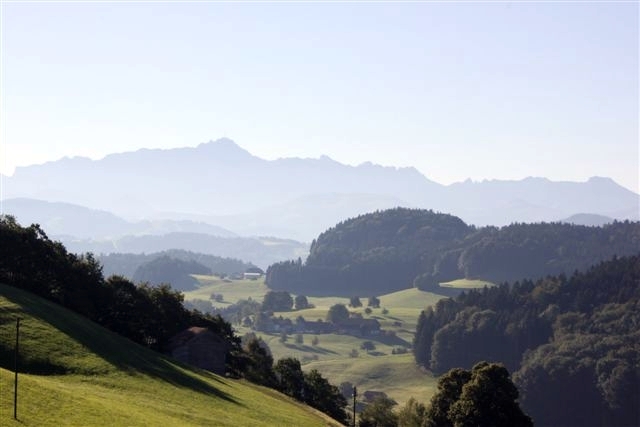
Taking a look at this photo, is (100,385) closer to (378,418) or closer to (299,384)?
(378,418)

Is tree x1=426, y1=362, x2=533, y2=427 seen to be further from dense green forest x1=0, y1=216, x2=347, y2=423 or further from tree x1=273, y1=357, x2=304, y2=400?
tree x1=273, y1=357, x2=304, y2=400

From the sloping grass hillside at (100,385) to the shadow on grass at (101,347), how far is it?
134mm

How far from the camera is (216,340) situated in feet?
312

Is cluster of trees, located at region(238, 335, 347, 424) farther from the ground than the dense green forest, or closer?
closer

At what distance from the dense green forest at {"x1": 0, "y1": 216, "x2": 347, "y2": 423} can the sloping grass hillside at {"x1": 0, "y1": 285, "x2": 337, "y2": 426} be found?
1383 centimetres

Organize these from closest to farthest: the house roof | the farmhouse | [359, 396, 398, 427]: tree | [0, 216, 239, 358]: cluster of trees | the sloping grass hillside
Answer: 1. the sloping grass hillside
2. [0, 216, 239, 358]: cluster of trees
3. [359, 396, 398, 427]: tree
4. the farmhouse
5. the house roof

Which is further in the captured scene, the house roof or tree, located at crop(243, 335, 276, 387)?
tree, located at crop(243, 335, 276, 387)

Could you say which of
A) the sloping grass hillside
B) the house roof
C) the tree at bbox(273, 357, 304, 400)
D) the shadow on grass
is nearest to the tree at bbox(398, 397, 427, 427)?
the sloping grass hillside

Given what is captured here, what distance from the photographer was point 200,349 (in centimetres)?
9356

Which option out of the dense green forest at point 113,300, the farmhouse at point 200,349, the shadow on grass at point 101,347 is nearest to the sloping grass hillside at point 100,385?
the shadow on grass at point 101,347

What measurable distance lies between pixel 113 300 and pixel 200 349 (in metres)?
13.0

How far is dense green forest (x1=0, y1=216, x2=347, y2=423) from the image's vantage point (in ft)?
295

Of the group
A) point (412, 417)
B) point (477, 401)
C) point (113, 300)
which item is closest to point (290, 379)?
point (412, 417)

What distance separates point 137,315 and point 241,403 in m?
31.8
